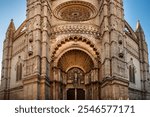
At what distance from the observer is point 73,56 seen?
26531 mm

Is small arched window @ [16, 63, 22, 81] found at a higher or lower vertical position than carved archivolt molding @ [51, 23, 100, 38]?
lower

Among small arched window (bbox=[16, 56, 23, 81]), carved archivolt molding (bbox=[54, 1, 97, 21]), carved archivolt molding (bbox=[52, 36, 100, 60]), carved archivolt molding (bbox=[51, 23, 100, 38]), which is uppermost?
carved archivolt molding (bbox=[54, 1, 97, 21])

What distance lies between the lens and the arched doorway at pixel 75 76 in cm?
2484

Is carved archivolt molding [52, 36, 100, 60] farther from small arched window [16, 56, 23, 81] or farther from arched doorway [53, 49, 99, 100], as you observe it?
small arched window [16, 56, 23, 81]

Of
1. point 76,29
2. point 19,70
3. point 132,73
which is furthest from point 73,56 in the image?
point 132,73

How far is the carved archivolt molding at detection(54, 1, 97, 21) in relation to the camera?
92.3ft

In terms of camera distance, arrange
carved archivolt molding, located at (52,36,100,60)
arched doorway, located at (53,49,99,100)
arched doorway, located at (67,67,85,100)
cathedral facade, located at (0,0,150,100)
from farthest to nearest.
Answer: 1. arched doorway, located at (67,67,85,100)
2. carved archivolt molding, located at (52,36,100,60)
3. arched doorway, located at (53,49,99,100)
4. cathedral facade, located at (0,0,150,100)

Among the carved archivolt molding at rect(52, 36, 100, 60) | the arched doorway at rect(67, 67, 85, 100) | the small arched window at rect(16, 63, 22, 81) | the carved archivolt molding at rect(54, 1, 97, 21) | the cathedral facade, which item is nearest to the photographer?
the cathedral facade

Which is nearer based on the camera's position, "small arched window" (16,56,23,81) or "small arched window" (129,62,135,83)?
"small arched window" (16,56,23,81)

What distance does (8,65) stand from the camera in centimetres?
2778

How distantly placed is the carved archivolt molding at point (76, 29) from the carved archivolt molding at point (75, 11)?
1.92 m

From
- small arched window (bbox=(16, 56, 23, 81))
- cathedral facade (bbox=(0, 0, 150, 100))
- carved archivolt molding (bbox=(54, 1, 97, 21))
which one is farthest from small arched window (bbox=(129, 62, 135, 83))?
small arched window (bbox=(16, 56, 23, 81))

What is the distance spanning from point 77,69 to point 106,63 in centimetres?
460

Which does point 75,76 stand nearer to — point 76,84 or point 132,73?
point 76,84
